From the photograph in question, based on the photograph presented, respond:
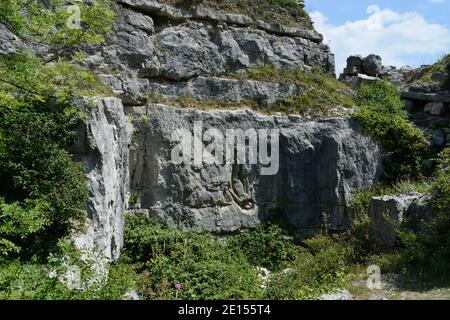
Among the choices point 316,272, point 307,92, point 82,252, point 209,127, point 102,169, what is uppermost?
point 307,92

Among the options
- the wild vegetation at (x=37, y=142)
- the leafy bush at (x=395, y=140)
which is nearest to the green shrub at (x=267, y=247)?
the leafy bush at (x=395, y=140)

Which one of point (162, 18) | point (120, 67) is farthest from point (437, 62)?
point (120, 67)

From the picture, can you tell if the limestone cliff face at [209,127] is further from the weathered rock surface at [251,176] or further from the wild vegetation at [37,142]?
the wild vegetation at [37,142]

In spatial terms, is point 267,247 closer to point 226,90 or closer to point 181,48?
point 226,90

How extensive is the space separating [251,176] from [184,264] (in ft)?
15.0

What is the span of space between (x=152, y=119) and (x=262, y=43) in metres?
5.68

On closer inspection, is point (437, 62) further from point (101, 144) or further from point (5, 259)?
point (5, 259)

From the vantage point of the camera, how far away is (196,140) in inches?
528

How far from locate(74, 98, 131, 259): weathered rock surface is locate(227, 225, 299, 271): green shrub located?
13.0ft

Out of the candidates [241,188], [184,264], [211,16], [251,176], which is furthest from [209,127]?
[184,264]

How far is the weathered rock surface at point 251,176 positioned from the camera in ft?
42.2

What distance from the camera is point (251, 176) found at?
1404 centimetres

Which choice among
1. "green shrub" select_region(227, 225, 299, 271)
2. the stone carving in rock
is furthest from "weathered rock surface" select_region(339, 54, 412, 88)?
"green shrub" select_region(227, 225, 299, 271)

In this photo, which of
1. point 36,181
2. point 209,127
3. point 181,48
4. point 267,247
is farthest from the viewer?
point 181,48
